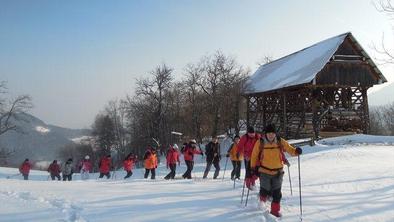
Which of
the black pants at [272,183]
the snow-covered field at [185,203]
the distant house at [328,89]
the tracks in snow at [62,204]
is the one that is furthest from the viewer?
the distant house at [328,89]

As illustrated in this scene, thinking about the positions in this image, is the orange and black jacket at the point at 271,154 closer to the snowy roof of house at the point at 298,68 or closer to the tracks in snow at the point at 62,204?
the tracks in snow at the point at 62,204

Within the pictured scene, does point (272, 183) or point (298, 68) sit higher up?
point (298, 68)

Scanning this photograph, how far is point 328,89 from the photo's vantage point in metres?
37.6

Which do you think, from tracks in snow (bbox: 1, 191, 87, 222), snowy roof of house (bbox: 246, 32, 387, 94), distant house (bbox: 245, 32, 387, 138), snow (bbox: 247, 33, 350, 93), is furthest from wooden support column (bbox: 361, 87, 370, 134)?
tracks in snow (bbox: 1, 191, 87, 222)

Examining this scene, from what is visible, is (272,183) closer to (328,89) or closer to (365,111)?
(328,89)

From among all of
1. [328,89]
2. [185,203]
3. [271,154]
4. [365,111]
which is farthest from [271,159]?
[365,111]

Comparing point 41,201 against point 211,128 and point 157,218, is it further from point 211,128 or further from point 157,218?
point 211,128

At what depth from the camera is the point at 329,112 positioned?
121ft

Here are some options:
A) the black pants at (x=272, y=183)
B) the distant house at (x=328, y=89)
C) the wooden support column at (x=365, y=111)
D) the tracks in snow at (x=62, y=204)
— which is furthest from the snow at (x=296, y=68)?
the tracks in snow at (x=62, y=204)

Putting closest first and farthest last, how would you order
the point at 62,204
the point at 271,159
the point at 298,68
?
the point at 271,159, the point at 62,204, the point at 298,68

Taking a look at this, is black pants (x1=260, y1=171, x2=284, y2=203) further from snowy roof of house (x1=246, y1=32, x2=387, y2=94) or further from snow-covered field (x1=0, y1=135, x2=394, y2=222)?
snowy roof of house (x1=246, y1=32, x2=387, y2=94)

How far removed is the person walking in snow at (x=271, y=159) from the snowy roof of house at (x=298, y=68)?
2561 cm

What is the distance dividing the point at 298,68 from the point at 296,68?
536mm

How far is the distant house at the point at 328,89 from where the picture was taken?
3600 cm
